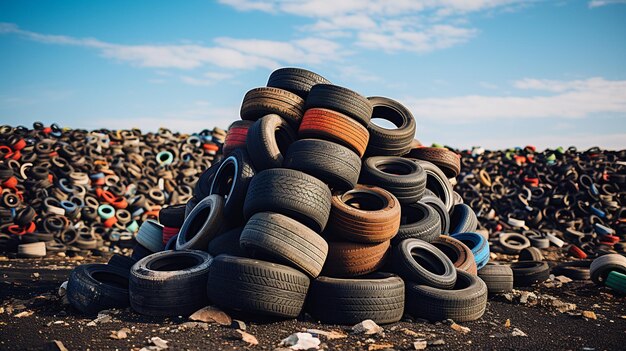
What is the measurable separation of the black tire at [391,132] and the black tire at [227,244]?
9.21 ft

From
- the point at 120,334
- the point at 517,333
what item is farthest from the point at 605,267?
the point at 120,334

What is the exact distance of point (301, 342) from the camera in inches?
209

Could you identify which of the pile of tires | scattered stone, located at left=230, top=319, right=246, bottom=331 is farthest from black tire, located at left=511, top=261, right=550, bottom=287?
the pile of tires

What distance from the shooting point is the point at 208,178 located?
9430mm

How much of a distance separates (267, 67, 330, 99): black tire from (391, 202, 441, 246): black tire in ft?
8.59

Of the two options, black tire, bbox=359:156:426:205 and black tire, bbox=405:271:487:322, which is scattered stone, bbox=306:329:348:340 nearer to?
black tire, bbox=405:271:487:322

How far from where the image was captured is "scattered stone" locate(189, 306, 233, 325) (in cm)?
592

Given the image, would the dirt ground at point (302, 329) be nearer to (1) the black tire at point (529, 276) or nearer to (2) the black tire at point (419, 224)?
(2) the black tire at point (419, 224)

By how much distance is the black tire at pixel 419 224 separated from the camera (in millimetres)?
7582

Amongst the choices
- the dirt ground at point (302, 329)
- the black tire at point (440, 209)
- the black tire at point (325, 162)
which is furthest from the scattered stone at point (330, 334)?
the black tire at point (440, 209)

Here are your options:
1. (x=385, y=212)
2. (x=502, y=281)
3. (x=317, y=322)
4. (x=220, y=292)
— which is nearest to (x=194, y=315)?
(x=220, y=292)

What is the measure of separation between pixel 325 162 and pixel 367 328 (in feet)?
7.73

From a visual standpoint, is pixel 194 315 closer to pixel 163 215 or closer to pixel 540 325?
pixel 163 215

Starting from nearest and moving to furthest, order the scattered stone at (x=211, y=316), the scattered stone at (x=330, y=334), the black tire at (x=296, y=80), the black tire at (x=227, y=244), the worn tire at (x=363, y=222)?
the scattered stone at (x=330, y=334) < the scattered stone at (x=211, y=316) < the worn tire at (x=363, y=222) < the black tire at (x=227, y=244) < the black tire at (x=296, y=80)
